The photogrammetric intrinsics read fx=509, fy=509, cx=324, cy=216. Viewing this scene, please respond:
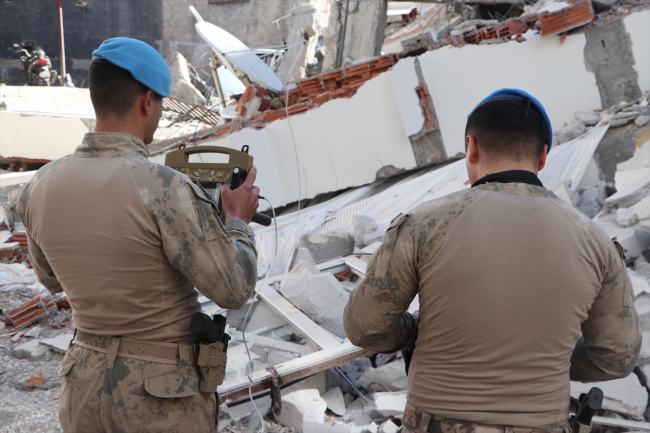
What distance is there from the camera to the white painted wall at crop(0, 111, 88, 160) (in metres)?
9.26

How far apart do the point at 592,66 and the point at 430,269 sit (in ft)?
20.0

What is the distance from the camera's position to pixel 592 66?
6.11 m

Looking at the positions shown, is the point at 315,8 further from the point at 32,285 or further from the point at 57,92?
the point at 32,285

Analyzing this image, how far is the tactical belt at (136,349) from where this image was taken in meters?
1.29

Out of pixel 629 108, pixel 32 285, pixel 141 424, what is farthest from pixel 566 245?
pixel 629 108

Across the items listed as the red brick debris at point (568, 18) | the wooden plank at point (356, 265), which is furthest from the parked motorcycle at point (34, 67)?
the wooden plank at point (356, 265)

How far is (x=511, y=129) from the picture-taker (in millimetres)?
1181

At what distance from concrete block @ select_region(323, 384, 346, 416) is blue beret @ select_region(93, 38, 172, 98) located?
188cm

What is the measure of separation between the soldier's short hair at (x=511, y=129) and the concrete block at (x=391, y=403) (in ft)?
5.22

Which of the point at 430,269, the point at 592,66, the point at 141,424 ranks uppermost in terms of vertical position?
the point at 592,66

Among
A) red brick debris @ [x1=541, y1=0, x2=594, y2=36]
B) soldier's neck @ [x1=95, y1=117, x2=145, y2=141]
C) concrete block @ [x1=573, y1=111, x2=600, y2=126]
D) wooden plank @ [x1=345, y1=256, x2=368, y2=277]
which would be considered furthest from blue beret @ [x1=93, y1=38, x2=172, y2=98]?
red brick debris @ [x1=541, y1=0, x2=594, y2=36]

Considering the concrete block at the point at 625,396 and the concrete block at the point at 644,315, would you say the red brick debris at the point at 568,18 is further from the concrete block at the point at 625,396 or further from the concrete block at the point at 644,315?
the concrete block at the point at 625,396

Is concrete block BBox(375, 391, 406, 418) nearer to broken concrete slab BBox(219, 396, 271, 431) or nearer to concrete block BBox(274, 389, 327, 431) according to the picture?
concrete block BBox(274, 389, 327, 431)

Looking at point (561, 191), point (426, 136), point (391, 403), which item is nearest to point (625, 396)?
point (391, 403)
